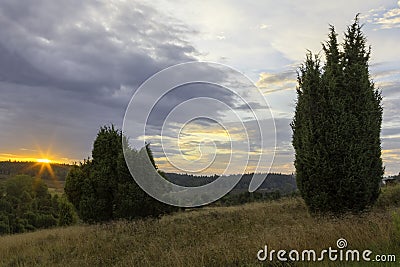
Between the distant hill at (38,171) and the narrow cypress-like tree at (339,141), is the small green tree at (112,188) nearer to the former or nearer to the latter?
the narrow cypress-like tree at (339,141)

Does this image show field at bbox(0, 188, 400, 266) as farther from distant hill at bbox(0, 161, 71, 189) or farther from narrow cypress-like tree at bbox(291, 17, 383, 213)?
distant hill at bbox(0, 161, 71, 189)

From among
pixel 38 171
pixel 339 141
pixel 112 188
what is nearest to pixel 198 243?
pixel 339 141

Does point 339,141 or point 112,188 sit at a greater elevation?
point 339,141

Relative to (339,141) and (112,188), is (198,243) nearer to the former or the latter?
(339,141)

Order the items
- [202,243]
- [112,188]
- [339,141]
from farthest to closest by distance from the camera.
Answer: [112,188]
[339,141]
[202,243]

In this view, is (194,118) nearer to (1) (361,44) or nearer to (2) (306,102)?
(2) (306,102)

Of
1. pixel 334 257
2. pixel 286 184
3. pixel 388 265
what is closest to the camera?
pixel 388 265

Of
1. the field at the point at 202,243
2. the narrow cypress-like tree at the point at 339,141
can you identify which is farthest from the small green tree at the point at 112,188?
the narrow cypress-like tree at the point at 339,141

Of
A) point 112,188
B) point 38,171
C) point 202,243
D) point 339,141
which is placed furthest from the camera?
point 38,171

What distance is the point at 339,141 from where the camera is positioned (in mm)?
11648

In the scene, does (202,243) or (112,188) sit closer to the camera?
(202,243)

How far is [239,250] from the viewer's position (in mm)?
6793

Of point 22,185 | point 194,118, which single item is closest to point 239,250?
point 194,118

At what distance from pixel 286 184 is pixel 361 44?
28.2 m
